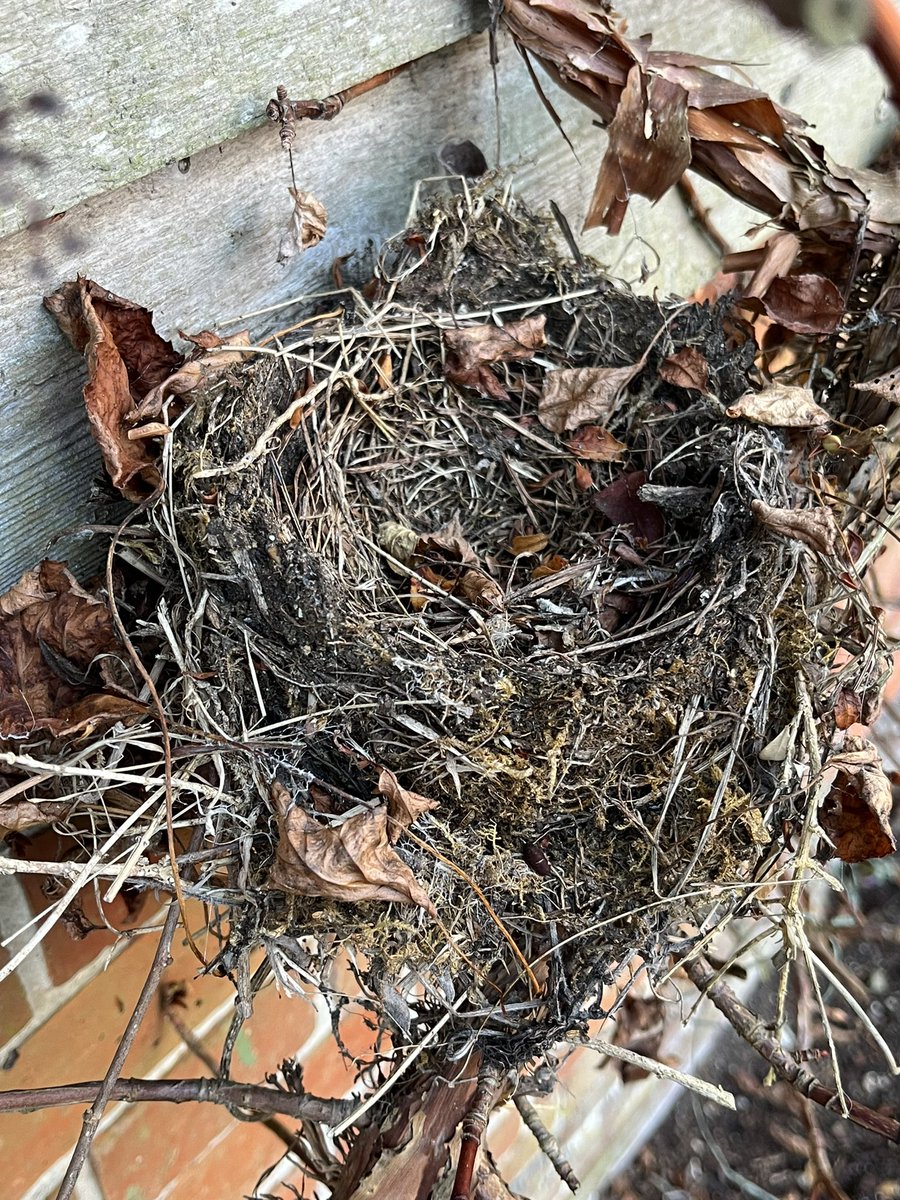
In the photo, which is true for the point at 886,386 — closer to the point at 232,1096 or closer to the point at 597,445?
the point at 597,445

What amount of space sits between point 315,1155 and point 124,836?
1.21ft

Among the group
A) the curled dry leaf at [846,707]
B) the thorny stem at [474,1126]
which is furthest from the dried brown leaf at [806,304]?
the thorny stem at [474,1126]

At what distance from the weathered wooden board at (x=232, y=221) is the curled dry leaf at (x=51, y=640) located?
9 cm

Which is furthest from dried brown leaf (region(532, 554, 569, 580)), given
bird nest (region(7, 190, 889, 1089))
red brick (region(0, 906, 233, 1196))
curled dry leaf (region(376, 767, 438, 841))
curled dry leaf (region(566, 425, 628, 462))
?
red brick (region(0, 906, 233, 1196))

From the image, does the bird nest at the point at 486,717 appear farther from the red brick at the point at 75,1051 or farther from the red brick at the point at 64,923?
the red brick at the point at 75,1051

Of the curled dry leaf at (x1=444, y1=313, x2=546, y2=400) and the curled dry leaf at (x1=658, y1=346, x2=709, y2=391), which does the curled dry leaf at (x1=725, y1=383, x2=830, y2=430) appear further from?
the curled dry leaf at (x1=444, y1=313, x2=546, y2=400)

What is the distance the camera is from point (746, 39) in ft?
4.25

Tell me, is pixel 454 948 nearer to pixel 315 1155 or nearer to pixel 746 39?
pixel 315 1155

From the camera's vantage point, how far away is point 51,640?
772 mm

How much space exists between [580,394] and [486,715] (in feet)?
1.23

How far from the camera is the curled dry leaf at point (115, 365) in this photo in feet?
2.45

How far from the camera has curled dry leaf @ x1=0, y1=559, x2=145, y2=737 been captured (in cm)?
76

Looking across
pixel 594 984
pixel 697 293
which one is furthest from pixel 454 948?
pixel 697 293

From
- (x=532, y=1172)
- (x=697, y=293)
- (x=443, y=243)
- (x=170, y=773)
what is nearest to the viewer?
(x=170, y=773)
